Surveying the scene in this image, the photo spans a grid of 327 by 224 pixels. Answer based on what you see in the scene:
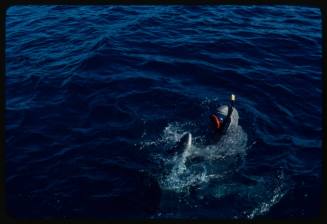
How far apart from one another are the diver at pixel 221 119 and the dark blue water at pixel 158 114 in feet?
2.43

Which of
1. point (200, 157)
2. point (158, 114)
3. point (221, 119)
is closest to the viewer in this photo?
point (200, 157)

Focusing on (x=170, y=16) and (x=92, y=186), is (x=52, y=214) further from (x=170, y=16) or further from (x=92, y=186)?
(x=170, y=16)

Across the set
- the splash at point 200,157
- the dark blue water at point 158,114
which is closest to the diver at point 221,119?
the splash at point 200,157

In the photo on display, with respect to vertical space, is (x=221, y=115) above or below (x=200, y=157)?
above

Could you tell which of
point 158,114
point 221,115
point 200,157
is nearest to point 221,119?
point 221,115

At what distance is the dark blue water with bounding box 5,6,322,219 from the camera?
11.8 meters

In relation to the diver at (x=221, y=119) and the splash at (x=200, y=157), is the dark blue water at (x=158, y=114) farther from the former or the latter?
the diver at (x=221, y=119)

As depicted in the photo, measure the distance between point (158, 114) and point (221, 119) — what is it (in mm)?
3149

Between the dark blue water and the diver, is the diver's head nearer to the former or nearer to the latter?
the diver

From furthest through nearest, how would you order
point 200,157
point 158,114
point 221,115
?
1. point 158,114
2. point 221,115
3. point 200,157

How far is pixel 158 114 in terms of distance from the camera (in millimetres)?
16266

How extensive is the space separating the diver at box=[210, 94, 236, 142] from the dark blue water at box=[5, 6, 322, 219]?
2.43 ft

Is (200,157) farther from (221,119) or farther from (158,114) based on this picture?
(158,114)

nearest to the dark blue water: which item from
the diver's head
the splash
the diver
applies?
the splash
